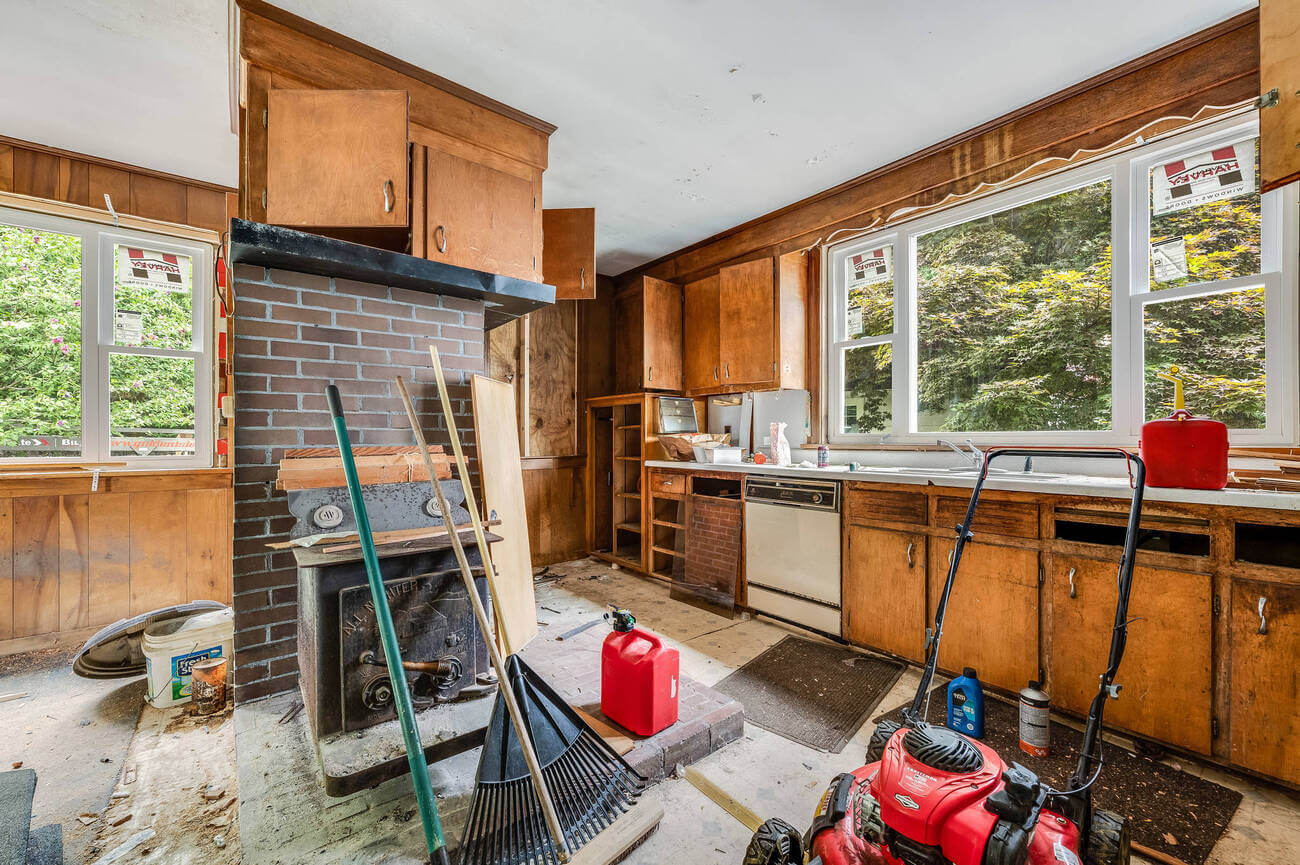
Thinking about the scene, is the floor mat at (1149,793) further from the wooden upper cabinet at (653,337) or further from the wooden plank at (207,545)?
the wooden plank at (207,545)

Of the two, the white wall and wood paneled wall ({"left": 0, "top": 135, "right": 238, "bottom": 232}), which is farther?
wood paneled wall ({"left": 0, "top": 135, "right": 238, "bottom": 232})

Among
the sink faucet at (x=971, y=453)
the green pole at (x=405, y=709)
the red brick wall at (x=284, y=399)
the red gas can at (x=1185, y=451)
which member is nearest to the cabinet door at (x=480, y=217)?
the red brick wall at (x=284, y=399)

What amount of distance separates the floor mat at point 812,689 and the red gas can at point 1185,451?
55.7 inches

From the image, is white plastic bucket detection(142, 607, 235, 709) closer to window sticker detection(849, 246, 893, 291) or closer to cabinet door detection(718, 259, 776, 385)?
cabinet door detection(718, 259, 776, 385)

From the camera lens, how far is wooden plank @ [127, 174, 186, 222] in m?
3.19

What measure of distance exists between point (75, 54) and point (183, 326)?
63.1 inches

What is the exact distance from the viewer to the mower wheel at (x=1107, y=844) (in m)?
1.11

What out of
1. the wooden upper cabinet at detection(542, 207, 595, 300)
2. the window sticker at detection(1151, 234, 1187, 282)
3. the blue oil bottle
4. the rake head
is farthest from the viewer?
the wooden upper cabinet at detection(542, 207, 595, 300)

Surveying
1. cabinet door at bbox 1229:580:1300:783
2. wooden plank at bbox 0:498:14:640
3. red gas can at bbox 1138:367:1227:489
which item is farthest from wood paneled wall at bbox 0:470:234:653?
cabinet door at bbox 1229:580:1300:783

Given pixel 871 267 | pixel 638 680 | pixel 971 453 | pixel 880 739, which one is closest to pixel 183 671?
pixel 638 680

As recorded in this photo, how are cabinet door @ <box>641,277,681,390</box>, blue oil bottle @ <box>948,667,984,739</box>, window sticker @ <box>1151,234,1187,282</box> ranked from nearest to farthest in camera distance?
blue oil bottle @ <box>948,667,984,739</box> < window sticker @ <box>1151,234,1187,282</box> < cabinet door @ <box>641,277,681,390</box>

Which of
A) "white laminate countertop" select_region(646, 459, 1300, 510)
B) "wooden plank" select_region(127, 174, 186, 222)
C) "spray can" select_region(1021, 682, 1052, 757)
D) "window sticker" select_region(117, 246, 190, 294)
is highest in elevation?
"wooden plank" select_region(127, 174, 186, 222)

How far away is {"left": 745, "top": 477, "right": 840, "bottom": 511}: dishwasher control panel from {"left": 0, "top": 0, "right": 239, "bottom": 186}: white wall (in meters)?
3.37

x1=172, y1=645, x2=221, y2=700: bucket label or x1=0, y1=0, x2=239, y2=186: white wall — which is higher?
x1=0, y1=0, x2=239, y2=186: white wall
